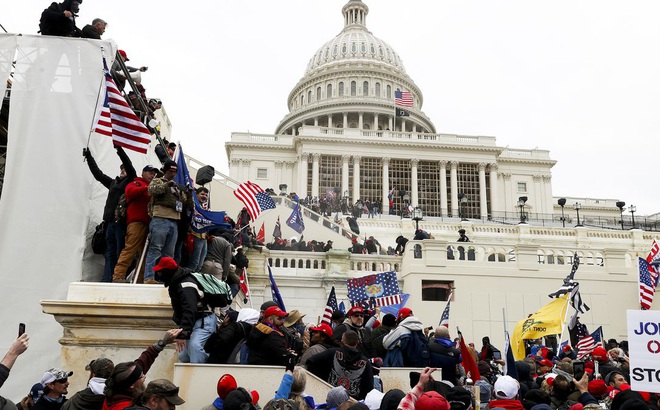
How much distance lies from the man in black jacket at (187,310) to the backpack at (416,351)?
228cm

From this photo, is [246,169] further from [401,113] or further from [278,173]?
[401,113]

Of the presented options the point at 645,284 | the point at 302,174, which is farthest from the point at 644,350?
the point at 302,174

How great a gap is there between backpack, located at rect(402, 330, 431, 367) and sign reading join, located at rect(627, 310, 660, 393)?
210 centimetres

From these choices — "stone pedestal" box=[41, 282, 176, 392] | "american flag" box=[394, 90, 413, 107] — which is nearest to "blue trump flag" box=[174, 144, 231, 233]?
"stone pedestal" box=[41, 282, 176, 392]

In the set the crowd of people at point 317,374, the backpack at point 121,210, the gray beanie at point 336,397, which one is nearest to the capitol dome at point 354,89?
the backpack at point 121,210

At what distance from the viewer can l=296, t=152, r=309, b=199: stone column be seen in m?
59.9

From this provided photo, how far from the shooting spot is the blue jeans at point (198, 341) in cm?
599

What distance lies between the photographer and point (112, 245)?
8.36 m

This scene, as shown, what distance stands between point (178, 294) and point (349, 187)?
55.1 meters

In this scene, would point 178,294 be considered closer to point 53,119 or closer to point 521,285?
point 53,119

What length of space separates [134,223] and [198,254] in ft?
4.80

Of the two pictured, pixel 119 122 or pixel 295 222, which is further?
pixel 295 222

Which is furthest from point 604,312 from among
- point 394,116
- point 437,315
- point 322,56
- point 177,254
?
point 322,56

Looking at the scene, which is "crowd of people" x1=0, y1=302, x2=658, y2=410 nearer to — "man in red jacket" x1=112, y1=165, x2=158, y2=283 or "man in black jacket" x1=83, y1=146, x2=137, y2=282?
"man in red jacket" x1=112, y1=165, x2=158, y2=283
